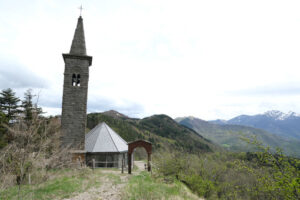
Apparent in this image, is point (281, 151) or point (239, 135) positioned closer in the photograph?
point (281, 151)

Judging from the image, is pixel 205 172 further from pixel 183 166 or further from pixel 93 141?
pixel 93 141

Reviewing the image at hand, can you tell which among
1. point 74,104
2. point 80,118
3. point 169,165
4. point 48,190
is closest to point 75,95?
point 74,104

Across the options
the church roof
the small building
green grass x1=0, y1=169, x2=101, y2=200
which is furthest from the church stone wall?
green grass x1=0, y1=169, x2=101, y2=200

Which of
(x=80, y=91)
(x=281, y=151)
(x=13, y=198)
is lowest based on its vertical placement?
(x=13, y=198)

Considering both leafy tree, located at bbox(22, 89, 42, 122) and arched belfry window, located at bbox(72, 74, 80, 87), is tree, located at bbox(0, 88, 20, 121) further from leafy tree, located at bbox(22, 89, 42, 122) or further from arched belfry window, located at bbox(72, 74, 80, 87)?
arched belfry window, located at bbox(72, 74, 80, 87)

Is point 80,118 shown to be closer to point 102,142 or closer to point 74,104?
point 74,104

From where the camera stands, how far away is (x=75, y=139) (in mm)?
19469

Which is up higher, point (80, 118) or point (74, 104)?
point (74, 104)

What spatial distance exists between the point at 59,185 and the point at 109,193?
368cm

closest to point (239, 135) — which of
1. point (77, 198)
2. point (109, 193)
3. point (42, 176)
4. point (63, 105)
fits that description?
point (109, 193)

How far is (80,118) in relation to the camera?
2005cm

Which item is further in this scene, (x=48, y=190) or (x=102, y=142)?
(x=102, y=142)

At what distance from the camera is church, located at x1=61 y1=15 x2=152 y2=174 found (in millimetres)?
19422

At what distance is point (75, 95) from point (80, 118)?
275 cm
